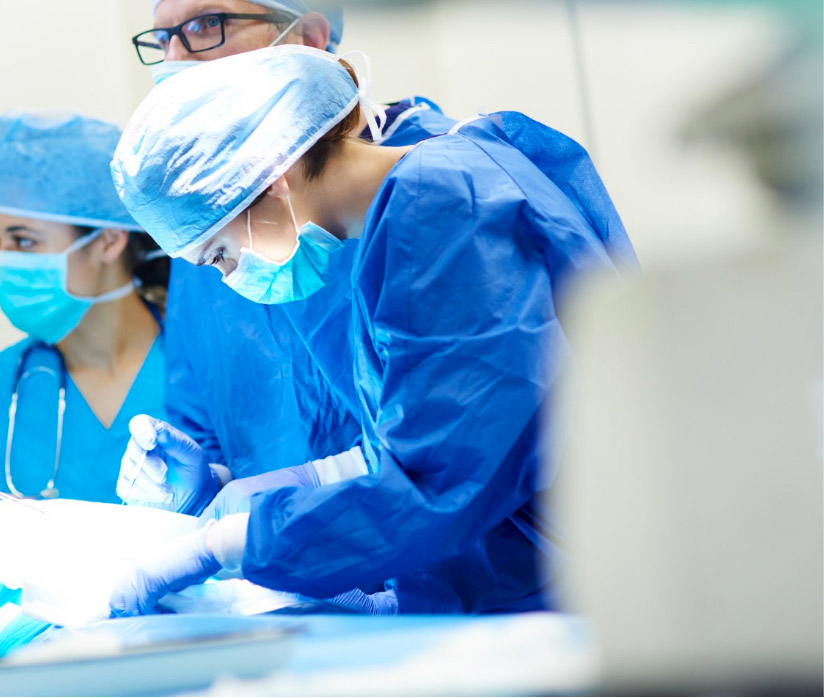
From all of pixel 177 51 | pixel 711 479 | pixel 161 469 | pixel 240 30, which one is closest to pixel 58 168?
pixel 177 51

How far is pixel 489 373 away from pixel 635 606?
40 centimetres

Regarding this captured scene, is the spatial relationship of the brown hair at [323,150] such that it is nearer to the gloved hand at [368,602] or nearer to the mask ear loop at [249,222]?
the mask ear loop at [249,222]

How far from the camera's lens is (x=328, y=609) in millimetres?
1309

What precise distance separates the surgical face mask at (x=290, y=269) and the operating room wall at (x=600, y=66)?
33 centimetres

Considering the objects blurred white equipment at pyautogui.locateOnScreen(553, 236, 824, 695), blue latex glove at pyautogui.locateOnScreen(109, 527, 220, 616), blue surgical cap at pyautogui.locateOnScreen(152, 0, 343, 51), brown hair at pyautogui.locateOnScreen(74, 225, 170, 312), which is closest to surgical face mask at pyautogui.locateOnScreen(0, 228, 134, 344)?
brown hair at pyautogui.locateOnScreen(74, 225, 170, 312)

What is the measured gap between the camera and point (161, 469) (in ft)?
5.52

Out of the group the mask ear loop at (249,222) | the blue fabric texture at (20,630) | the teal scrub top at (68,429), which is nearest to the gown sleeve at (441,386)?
the mask ear loop at (249,222)

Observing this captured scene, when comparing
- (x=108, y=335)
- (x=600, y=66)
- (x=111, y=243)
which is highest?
(x=600, y=66)

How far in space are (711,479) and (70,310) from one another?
6.30ft

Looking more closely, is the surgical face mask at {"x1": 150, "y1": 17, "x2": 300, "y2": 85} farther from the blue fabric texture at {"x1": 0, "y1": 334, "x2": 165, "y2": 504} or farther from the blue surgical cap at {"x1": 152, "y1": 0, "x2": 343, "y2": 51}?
the blue fabric texture at {"x1": 0, "y1": 334, "x2": 165, "y2": 504}

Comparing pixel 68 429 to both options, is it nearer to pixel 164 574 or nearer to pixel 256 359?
pixel 256 359

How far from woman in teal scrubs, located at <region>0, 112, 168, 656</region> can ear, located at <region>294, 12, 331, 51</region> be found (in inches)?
26.7

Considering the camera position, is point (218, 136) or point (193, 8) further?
point (193, 8)

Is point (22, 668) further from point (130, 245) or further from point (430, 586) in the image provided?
point (130, 245)
